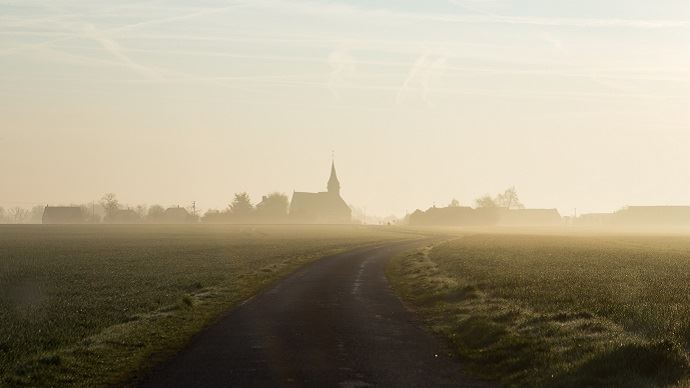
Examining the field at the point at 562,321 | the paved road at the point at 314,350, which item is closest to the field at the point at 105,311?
the paved road at the point at 314,350

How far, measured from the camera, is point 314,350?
14.7 m

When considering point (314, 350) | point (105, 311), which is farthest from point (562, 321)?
point (105, 311)

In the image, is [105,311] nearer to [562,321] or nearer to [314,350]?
[314,350]

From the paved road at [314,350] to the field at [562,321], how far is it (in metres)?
1.19

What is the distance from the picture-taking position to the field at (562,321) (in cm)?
1180

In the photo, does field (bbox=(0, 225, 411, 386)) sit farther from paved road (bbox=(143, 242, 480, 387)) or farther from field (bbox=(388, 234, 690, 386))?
field (bbox=(388, 234, 690, 386))

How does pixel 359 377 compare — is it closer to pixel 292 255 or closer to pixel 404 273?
pixel 404 273

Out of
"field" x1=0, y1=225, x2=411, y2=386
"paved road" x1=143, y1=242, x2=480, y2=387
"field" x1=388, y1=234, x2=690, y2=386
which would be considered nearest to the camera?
"field" x1=388, y1=234, x2=690, y2=386

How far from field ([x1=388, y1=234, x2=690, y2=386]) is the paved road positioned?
119 centimetres

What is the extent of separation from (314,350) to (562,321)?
785cm

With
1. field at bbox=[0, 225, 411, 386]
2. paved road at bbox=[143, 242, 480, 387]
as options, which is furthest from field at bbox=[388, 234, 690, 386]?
field at bbox=[0, 225, 411, 386]

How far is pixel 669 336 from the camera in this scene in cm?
1480

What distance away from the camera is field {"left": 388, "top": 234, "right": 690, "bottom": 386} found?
11805 millimetres

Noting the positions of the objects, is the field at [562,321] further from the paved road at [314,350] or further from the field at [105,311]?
the field at [105,311]
